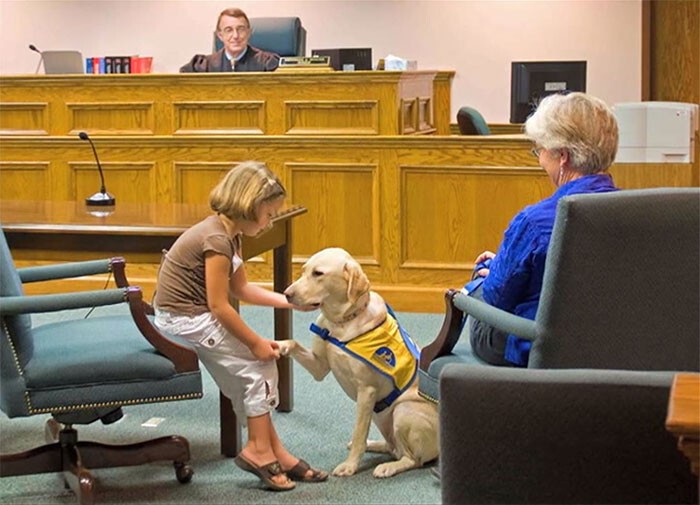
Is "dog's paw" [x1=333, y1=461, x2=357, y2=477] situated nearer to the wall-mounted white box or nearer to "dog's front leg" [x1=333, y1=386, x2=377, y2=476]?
"dog's front leg" [x1=333, y1=386, x2=377, y2=476]

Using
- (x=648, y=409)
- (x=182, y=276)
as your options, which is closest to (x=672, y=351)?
(x=648, y=409)

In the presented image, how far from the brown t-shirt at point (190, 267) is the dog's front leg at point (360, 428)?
1.77 ft

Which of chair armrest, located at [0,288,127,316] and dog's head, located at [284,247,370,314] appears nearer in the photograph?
chair armrest, located at [0,288,127,316]

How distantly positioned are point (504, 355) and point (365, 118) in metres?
3.14

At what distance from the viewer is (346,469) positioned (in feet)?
11.2

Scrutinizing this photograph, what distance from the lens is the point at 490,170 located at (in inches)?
225

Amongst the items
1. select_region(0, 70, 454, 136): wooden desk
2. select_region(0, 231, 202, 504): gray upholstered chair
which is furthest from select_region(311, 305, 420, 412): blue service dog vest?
select_region(0, 70, 454, 136): wooden desk

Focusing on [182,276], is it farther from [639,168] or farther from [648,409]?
[639,168]

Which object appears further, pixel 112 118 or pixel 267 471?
pixel 112 118

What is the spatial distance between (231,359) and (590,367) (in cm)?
114

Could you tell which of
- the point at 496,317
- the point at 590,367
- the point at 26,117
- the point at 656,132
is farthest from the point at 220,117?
the point at 590,367

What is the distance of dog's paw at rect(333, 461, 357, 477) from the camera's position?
3.42 metres

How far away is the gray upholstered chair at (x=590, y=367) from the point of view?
1.86m

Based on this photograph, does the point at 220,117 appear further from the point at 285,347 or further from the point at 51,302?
the point at 51,302
